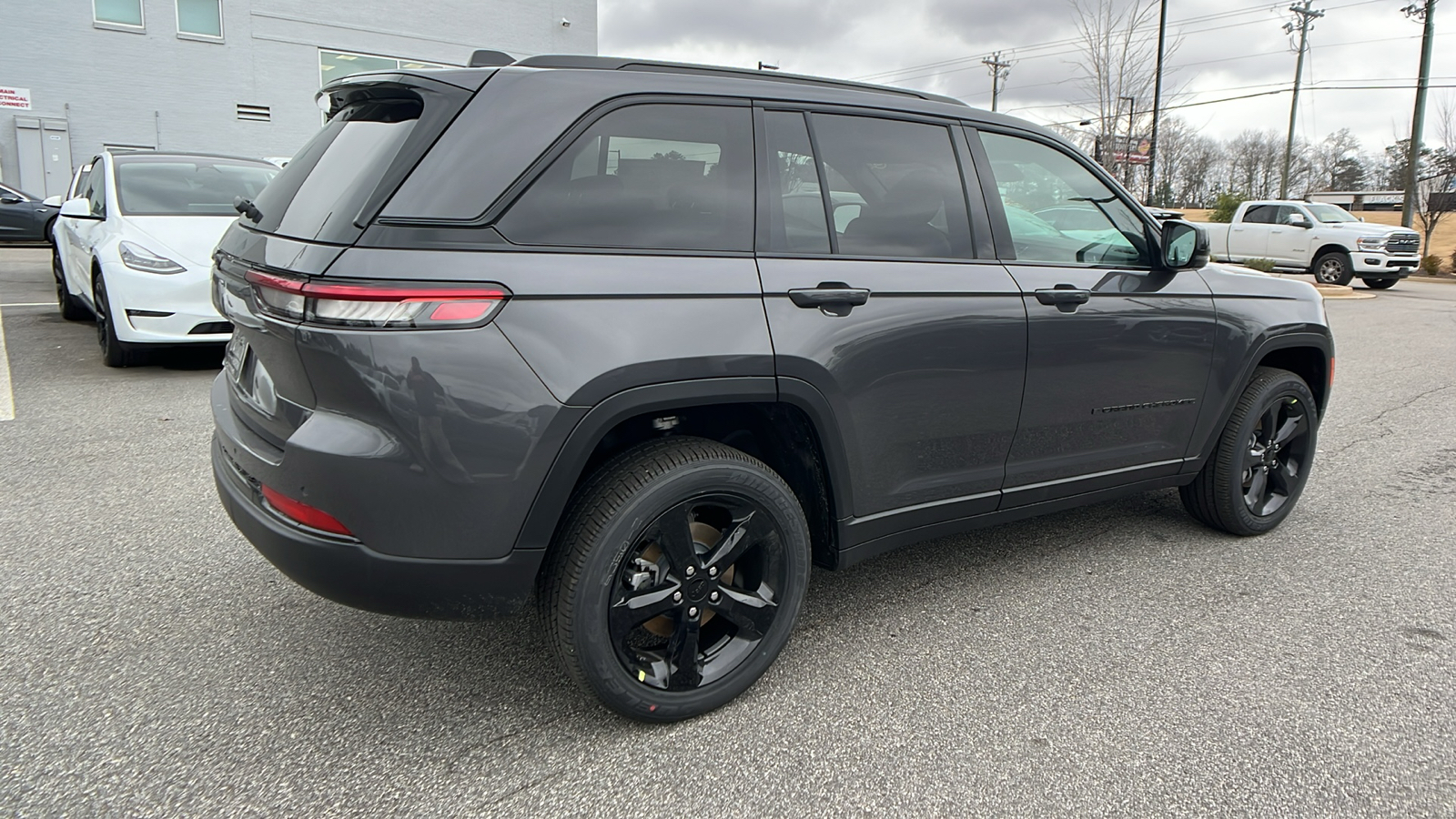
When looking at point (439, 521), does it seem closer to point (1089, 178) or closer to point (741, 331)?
point (741, 331)

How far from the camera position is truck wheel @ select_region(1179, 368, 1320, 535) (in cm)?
389

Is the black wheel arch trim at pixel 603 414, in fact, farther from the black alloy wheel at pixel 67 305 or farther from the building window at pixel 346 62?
the building window at pixel 346 62

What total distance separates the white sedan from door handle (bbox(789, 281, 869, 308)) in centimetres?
527

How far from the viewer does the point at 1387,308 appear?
49.6 feet

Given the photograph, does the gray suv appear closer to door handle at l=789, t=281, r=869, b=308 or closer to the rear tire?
door handle at l=789, t=281, r=869, b=308

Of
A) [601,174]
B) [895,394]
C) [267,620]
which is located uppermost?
[601,174]

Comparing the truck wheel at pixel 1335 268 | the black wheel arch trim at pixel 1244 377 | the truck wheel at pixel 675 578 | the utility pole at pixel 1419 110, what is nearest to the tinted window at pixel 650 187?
the truck wheel at pixel 675 578

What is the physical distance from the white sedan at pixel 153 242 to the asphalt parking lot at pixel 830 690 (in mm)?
2470

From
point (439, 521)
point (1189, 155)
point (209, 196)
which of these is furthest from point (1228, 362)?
point (1189, 155)

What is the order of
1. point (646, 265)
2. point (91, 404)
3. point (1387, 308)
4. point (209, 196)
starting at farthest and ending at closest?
1. point (1387, 308)
2. point (209, 196)
3. point (91, 404)
4. point (646, 265)

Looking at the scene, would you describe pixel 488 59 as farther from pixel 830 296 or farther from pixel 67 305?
pixel 67 305

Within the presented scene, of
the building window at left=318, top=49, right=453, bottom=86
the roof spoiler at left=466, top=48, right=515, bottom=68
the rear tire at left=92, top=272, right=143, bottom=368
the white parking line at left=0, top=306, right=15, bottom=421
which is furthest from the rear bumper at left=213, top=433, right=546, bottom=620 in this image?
the building window at left=318, top=49, right=453, bottom=86

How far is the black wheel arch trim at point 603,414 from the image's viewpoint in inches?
88.7

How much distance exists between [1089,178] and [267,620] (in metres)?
3.31
